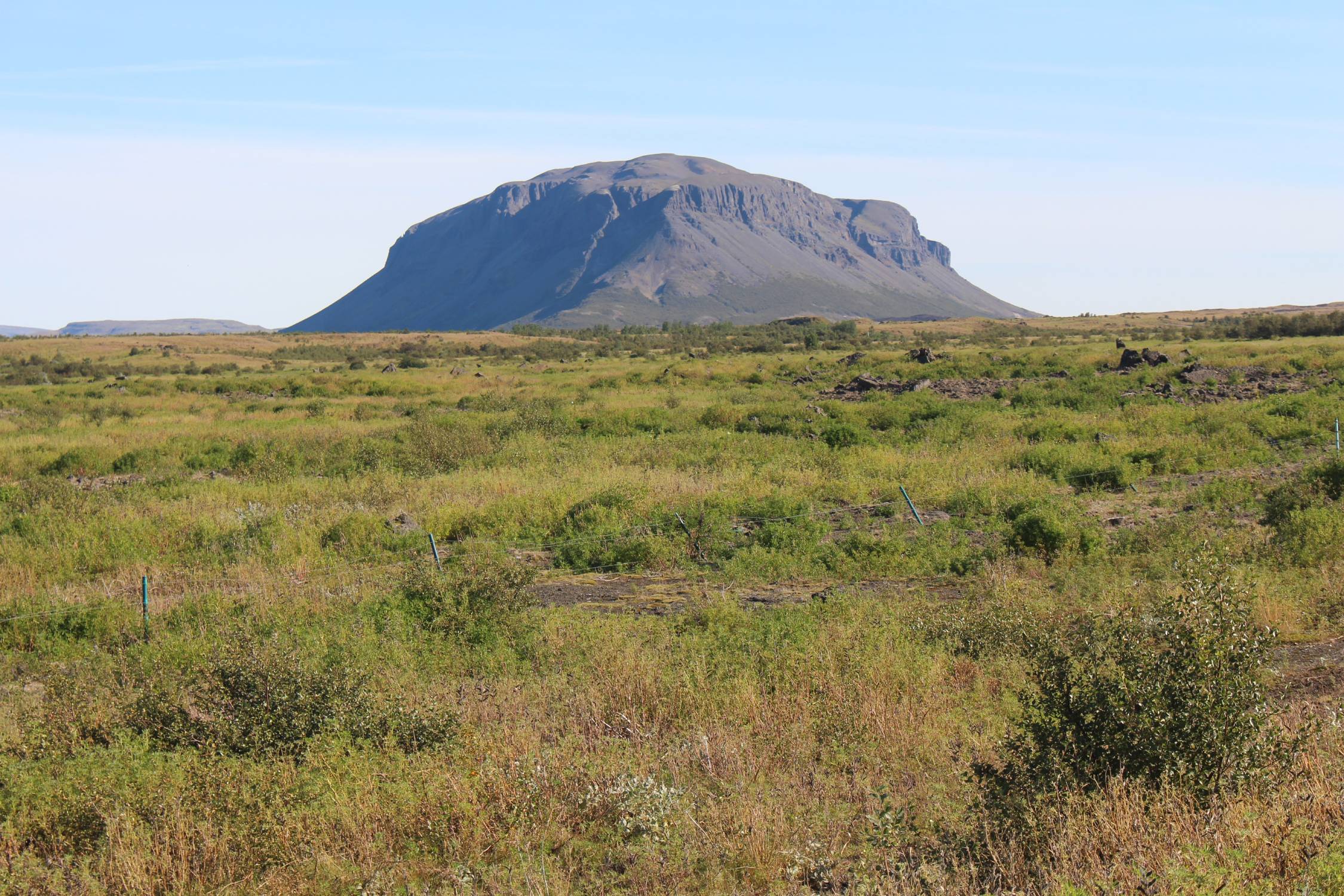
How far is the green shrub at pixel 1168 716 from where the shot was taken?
5.39 m

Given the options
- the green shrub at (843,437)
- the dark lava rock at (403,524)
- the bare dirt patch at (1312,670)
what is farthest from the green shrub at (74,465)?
the bare dirt patch at (1312,670)

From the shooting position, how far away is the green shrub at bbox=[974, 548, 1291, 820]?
539 centimetres

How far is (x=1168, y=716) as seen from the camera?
5.43 metres

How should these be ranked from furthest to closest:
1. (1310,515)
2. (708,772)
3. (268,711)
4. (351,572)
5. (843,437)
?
(843,437)
(351,572)
(1310,515)
(268,711)
(708,772)

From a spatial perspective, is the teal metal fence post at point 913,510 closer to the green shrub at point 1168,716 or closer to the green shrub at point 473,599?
the green shrub at point 473,599

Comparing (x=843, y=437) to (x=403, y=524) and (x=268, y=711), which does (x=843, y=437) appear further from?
(x=268, y=711)

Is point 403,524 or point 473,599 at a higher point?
point 403,524

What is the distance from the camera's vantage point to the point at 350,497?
18.1 meters

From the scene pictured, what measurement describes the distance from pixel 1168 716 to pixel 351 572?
10.6 m

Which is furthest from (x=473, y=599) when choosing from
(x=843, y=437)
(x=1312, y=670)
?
(x=843, y=437)

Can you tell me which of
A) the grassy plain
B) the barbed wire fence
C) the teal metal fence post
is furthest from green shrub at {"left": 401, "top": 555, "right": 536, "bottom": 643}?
the teal metal fence post

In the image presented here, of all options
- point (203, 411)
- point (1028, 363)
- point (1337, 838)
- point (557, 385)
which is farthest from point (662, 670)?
point (1028, 363)

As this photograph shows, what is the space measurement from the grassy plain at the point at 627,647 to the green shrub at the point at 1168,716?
0.14 meters

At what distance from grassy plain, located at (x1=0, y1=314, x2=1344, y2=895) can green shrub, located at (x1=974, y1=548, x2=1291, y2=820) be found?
5.5 inches
